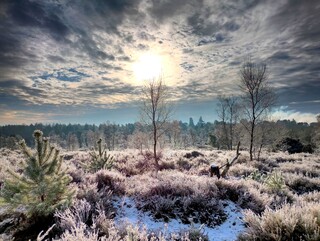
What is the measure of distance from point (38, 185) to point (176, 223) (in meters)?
3.65

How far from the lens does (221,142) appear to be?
58.0 m

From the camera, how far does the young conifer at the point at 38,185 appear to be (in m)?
5.44

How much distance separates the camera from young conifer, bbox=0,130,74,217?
5.44 metres

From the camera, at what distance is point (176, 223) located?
6168mm

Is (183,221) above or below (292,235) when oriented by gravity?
below

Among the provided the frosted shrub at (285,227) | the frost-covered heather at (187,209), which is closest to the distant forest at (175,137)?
the frost-covered heather at (187,209)

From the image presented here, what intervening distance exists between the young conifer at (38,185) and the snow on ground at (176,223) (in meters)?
1.58

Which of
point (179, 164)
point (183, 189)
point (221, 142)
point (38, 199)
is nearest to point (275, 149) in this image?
point (221, 142)

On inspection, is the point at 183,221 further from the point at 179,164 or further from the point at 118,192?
the point at 179,164

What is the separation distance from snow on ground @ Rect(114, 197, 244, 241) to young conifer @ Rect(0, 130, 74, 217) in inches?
62.4

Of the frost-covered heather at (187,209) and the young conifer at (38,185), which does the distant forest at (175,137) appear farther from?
the frost-covered heather at (187,209)

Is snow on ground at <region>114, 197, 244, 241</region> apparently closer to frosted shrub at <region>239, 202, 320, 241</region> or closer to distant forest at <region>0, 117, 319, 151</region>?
frosted shrub at <region>239, 202, 320, 241</region>

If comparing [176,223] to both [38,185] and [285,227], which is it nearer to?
[285,227]

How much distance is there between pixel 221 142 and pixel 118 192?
53.1 m
